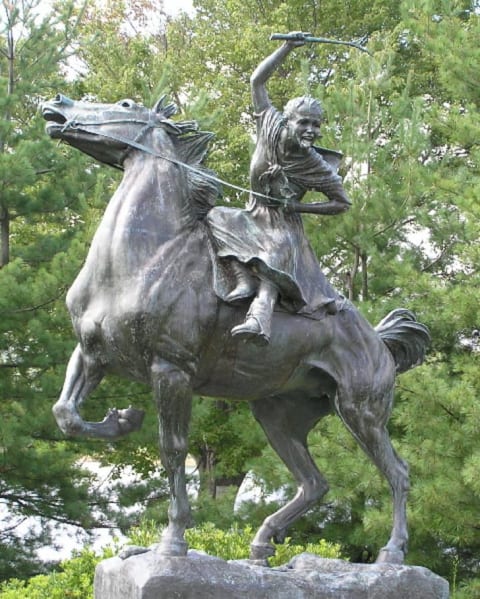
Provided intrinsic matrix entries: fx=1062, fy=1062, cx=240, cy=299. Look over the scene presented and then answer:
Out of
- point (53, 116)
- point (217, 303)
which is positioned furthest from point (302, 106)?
point (53, 116)

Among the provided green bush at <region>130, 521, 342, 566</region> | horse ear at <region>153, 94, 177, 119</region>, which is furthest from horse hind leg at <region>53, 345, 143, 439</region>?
green bush at <region>130, 521, 342, 566</region>

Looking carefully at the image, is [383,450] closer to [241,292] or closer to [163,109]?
[241,292]

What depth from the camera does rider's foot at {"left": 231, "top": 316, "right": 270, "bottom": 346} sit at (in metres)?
4.81

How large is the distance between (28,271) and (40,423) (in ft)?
6.01

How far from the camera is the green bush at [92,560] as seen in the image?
318 inches

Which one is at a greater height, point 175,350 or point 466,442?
point 466,442

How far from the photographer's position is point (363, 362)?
18.2 feet

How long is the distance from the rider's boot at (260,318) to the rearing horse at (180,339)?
176 mm

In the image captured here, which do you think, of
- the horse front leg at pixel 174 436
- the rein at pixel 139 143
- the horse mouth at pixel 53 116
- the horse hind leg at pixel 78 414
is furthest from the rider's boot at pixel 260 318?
the horse mouth at pixel 53 116

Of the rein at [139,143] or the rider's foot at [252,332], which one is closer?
the rider's foot at [252,332]

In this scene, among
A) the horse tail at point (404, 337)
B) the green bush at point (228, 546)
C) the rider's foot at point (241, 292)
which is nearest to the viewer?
the rider's foot at point (241, 292)

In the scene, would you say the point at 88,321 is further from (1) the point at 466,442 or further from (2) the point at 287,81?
(2) the point at 287,81

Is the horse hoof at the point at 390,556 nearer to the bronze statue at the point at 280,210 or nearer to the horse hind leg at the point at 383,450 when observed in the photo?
the horse hind leg at the point at 383,450

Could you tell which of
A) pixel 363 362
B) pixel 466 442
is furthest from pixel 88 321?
pixel 466 442
